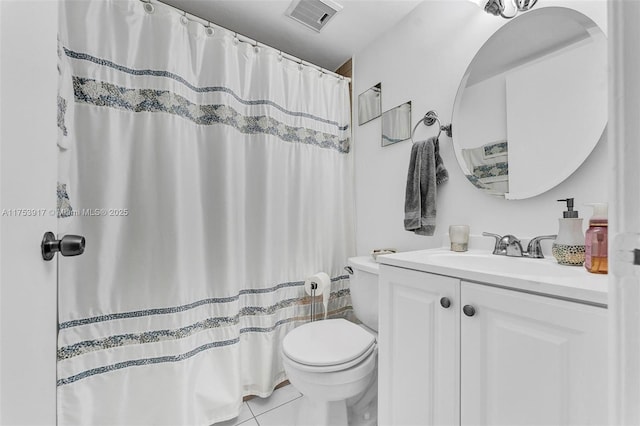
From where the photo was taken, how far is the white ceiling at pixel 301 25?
1.44 m

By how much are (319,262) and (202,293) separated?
2.38 feet

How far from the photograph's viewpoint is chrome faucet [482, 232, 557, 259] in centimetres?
95

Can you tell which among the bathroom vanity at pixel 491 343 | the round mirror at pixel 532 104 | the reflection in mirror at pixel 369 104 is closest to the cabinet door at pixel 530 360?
the bathroom vanity at pixel 491 343

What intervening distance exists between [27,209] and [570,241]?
4.35ft

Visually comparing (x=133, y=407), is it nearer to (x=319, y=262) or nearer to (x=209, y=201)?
(x=209, y=201)

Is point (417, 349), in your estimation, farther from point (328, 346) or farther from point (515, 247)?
point (515, 247)

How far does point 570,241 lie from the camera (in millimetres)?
811

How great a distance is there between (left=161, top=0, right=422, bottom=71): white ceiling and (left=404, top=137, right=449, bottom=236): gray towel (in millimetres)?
806

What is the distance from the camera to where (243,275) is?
1.46m

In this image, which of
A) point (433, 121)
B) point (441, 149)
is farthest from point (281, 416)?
point (433, 121)

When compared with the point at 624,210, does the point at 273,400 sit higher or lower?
lower

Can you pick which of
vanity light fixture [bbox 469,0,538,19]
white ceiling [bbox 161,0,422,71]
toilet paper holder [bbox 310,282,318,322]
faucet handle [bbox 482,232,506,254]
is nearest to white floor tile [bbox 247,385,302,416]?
toilet paper holder [bbox 310,282,318,322]

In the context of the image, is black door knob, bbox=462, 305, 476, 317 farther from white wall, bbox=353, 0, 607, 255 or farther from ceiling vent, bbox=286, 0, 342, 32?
ceiling vent, bbox=286, 0, 342, 32

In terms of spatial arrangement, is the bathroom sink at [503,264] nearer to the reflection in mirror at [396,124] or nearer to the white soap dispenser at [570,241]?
the white soap dispenser at [570,241]
